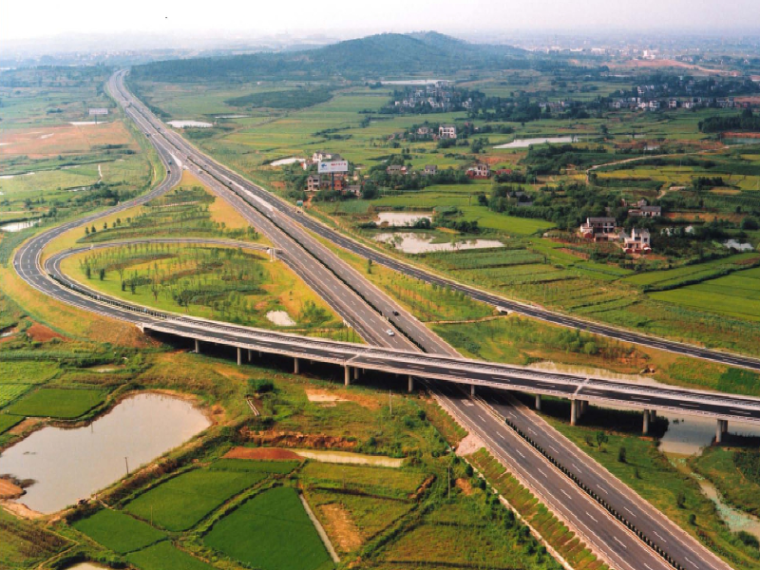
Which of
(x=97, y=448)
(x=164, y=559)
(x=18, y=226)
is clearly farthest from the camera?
(x=18, y=226)

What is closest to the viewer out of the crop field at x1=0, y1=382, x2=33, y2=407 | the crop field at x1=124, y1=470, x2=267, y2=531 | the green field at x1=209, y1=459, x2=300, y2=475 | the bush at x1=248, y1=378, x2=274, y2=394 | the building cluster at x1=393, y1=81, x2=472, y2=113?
the crop field at x1=124, y1=470, x2=267, y2=531

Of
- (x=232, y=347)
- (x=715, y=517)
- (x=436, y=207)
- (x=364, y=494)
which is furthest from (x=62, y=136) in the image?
(x=715, y=517)

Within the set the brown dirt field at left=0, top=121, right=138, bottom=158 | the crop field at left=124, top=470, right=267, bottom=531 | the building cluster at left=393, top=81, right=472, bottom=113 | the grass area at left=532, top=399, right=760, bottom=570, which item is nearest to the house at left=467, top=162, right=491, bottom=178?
the brown dirt field at left=0, top=121, right=138, bottom=158

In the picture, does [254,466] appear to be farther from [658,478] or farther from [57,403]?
[658,478]

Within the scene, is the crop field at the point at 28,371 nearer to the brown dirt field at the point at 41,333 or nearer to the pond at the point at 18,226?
the brown dirt field at the point at 41,333

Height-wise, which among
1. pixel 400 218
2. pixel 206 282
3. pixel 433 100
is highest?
pixel 433 100

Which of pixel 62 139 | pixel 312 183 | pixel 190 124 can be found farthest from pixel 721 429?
pixel 190 124

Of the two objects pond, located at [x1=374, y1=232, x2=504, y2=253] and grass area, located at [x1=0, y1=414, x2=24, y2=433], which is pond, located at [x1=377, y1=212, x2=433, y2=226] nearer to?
pond, located at [x1=374, y1=232, x2=504, y2=253]
